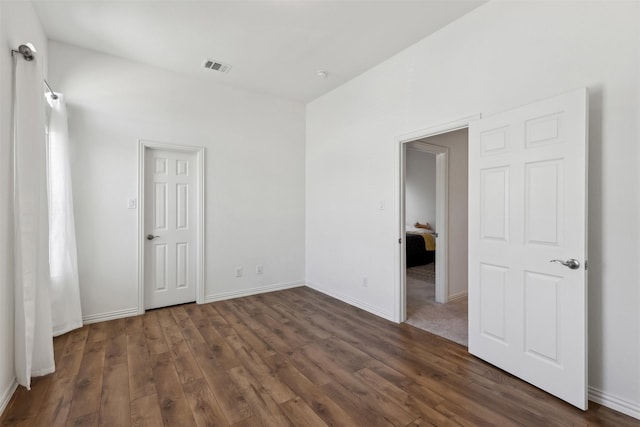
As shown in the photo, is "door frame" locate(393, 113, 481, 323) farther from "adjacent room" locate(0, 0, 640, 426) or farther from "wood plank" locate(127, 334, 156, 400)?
"wood plank" locate(127, 334, 156, 400)

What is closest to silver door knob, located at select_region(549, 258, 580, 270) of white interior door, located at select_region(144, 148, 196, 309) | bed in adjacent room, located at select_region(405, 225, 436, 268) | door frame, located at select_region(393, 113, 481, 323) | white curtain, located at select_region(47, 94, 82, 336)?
door frame, located at select_region(393, 113, 481, 323)

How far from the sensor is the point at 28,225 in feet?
6.79

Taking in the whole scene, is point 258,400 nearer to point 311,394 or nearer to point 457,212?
point 311,394

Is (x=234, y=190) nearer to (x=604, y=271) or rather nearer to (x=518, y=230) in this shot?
(x=518, y=230)

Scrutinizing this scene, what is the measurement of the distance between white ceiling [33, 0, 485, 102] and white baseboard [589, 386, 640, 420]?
3.05 m

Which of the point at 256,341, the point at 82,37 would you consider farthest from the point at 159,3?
the point at 256,341

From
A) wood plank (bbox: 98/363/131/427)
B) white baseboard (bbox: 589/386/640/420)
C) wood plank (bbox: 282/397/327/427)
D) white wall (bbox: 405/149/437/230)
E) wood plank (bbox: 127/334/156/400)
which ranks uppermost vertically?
white wall (bbox: 405/149/437/230)

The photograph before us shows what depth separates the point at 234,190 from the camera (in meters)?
4.21

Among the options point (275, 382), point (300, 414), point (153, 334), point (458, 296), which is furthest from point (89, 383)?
point (458, 296)

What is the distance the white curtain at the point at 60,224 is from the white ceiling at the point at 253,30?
0.79 m

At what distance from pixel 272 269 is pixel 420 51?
3451 mm

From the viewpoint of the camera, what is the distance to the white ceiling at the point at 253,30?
252 cm

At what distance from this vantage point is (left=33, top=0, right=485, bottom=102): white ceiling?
2.52 m

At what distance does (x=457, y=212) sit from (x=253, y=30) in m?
3.34
